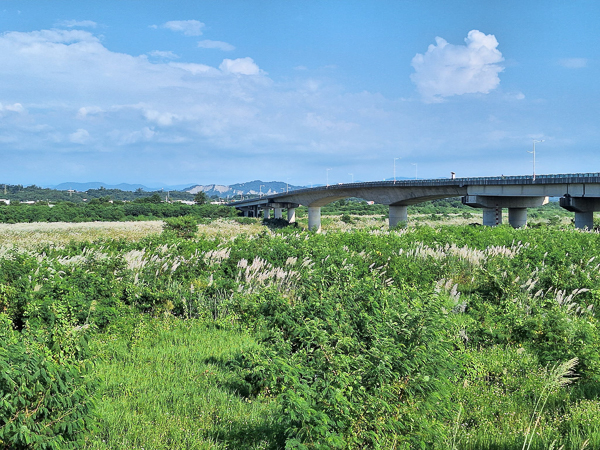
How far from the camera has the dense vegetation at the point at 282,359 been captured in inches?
170

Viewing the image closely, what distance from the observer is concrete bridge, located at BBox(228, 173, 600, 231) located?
39.3 metres

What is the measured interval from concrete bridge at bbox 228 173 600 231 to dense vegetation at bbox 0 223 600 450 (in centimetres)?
3114

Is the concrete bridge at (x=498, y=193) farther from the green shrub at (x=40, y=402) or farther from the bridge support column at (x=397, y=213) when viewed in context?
the green shrub at (x=40, y=402)

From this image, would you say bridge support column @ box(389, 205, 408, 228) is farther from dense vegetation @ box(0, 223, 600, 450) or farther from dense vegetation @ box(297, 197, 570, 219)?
dense vegetation @ box(297, 197, 570, 219)

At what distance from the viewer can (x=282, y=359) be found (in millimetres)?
4898

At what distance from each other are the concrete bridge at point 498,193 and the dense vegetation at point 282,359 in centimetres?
3114

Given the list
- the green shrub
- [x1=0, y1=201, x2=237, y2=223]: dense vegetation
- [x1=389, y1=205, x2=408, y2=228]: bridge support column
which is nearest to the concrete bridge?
[x1=389, y1=205, x2=408, y2=228]: bridge support column

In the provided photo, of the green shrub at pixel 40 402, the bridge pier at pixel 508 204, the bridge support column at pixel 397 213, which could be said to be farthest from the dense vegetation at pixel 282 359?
the bridge support column at pixel 397 213

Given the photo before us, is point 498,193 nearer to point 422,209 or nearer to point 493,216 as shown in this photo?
point 493,216

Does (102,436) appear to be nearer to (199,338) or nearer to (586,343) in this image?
(199,338)

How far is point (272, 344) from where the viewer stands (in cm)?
688

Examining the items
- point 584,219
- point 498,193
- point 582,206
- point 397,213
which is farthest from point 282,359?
point 397,213

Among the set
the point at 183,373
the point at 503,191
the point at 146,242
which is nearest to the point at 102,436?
the point at 183,373

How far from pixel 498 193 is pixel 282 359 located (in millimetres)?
45757
